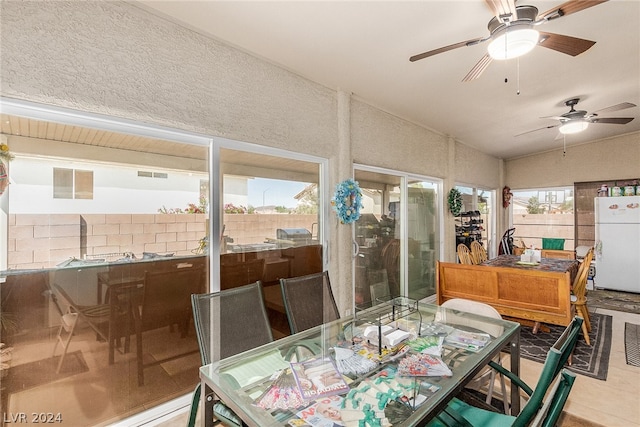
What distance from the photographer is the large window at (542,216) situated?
264 inches

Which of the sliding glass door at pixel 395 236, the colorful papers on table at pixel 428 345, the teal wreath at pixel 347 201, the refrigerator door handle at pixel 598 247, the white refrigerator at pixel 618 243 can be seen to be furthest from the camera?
the refrigerator door handle at pixel 598 247

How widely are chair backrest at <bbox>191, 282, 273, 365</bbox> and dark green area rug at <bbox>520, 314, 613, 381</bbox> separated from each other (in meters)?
2.84

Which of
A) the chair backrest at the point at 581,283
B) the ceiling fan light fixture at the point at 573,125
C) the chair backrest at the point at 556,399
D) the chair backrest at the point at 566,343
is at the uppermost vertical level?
the ceiling fan light fixture at the point at 573,125

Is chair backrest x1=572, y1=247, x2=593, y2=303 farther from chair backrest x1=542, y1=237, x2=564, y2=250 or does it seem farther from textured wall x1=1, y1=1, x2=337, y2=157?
textured wall x1=1, y1=1, x2=337, y2=157

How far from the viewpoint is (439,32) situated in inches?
94.9

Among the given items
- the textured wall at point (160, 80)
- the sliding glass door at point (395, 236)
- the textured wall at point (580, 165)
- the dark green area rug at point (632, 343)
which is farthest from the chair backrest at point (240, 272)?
the textured wall at point (580, 165)

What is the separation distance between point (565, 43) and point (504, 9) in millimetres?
657

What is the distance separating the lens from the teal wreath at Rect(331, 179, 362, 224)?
10.5 feet

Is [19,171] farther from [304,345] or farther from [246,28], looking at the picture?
[304,345]

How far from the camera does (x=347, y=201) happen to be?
3.26 m

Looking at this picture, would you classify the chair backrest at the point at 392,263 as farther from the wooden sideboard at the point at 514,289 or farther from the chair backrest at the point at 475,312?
the chair backrest at the point at 475,312

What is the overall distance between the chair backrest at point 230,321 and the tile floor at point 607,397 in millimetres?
863

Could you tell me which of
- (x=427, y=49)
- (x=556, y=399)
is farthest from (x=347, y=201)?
(x=556, y=399)

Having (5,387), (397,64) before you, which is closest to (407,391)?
(5,387)
